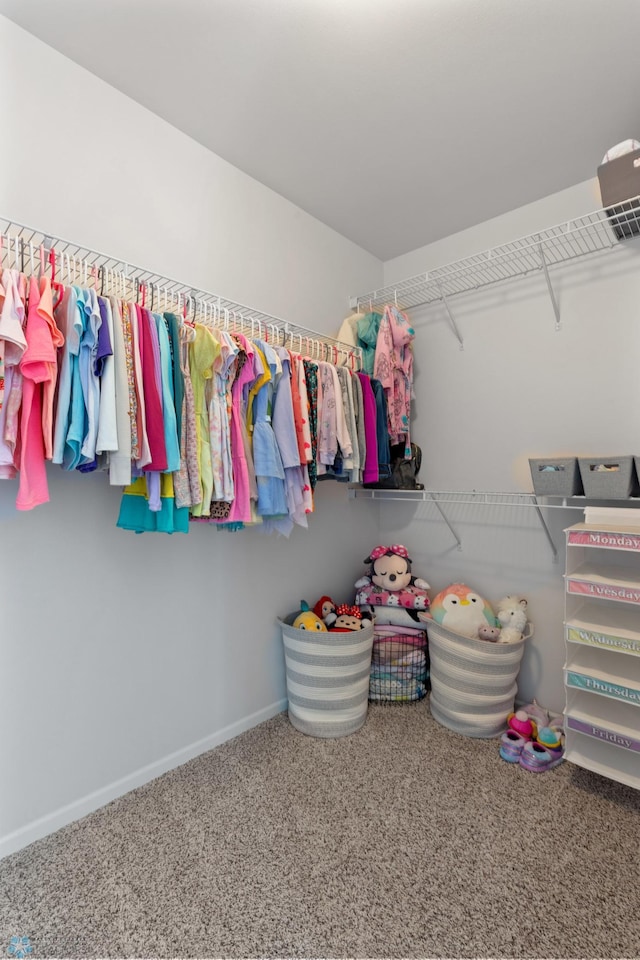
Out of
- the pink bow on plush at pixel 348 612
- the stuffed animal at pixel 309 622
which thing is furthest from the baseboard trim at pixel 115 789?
the pink bow on plush at pixel 348 612

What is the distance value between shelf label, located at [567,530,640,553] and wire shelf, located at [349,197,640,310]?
3.97 ft

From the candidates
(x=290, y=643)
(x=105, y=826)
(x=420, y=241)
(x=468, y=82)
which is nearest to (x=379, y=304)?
(x=420, y=241)

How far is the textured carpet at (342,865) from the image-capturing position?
3.91 ft

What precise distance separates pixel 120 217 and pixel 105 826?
215 centimetres

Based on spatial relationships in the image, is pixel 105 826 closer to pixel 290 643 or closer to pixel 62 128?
pixel 290 643

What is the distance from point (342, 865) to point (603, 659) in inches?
47.6

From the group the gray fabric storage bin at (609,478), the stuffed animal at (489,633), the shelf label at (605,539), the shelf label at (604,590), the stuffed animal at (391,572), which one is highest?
the gray fabric storage bin at (609,478)

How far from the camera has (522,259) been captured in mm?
2322

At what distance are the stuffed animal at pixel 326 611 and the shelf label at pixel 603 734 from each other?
105cm

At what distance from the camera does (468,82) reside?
168 centimetres

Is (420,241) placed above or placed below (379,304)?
above

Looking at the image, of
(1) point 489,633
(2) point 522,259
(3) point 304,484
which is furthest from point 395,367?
(1) point 489,633

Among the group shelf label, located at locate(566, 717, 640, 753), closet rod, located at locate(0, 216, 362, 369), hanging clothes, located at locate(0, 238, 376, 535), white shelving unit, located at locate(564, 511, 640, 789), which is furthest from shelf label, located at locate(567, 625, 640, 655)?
closet rod, located at locate(0, 216, 362, 369)

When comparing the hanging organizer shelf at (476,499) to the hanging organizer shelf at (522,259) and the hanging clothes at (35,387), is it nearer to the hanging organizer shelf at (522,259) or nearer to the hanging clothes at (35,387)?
the hanging organizer shelf at (522,259)
